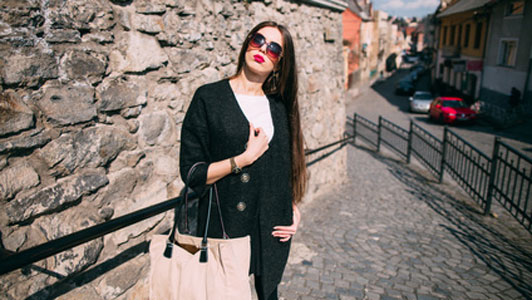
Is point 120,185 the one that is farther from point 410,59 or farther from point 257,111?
point 410,59

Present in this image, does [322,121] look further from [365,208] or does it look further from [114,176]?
[114,176]

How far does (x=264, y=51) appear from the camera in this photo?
1806mm

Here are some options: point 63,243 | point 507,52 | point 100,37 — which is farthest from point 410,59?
point 63,243

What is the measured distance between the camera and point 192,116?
5.55ft

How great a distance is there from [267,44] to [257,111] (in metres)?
0.37

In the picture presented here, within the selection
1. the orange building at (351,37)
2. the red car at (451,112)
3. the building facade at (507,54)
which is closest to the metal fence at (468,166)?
the red car at (451,112)

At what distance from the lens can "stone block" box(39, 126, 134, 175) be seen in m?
1.86

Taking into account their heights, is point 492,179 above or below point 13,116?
below

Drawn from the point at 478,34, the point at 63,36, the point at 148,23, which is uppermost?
the point at 478,34

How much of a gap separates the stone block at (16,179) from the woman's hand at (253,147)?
113cm

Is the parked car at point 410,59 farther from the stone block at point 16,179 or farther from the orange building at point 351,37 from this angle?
the stone block at point 16,179

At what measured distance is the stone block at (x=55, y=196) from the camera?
1.69 metres

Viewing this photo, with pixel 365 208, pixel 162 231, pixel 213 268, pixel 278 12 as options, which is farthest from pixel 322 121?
pixel 213 268

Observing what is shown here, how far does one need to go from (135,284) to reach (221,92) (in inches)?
63.5
